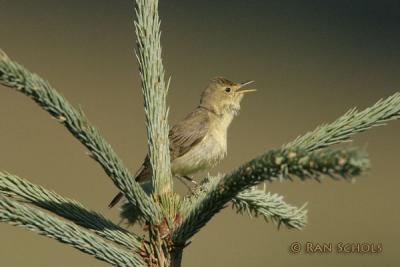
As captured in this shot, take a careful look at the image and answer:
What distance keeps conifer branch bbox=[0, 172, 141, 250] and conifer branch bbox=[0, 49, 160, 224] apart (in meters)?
0.08

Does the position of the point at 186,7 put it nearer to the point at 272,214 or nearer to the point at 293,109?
the point at 293,109

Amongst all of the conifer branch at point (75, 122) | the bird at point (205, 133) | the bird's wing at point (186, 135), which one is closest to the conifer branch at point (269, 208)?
the conifer branch at point (75, 122)

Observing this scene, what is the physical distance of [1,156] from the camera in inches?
332

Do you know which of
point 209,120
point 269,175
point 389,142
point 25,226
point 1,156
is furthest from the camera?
point 389,142

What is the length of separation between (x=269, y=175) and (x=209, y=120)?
3.11 meters

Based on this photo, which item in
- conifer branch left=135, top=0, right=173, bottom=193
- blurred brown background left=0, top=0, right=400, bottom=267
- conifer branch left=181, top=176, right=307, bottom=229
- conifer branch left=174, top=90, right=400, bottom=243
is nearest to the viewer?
conifer branch left=174, top=90, right=400, bottom=243

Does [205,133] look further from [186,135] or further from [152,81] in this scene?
Answer: [152,81]

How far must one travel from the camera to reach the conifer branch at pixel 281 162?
1.29m

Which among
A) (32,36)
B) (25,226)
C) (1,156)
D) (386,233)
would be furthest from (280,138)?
(25,226)

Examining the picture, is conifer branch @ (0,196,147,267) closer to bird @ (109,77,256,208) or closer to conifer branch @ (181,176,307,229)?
conifer branch @ (181,176,307,229)

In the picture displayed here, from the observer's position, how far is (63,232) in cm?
155

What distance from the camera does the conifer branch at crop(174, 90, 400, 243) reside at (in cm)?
129

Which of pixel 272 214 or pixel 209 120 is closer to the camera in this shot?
pixel 272 214

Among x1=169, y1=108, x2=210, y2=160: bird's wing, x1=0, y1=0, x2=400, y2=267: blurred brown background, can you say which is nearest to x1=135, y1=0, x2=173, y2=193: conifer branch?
x1=169, y1=108, x2=210, y2=160: bird's wing
